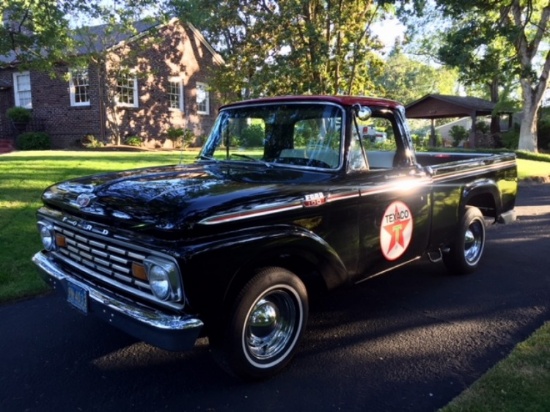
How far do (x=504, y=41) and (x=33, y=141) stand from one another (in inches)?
841

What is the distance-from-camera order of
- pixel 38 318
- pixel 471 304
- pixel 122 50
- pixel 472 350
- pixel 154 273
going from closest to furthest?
pixel 154 273 → pixel 472 350 → pixel 38 318 → pixel 471 304 → pixel 122 50

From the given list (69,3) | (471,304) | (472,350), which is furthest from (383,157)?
(69,3)

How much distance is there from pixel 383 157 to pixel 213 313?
270 centimetres

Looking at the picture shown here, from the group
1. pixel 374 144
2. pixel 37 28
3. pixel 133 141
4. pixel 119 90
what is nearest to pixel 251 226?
pixel 374 144

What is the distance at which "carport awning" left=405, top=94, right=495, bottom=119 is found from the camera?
30.9 m

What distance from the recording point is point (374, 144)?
4.63m

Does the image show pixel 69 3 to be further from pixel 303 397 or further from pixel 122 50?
pixel 303 397

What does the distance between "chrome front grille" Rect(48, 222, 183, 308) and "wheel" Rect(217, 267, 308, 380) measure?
1.39 ft

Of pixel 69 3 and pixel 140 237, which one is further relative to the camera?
pixel 69 3

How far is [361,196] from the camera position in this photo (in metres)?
3.68

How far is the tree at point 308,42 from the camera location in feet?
53.4

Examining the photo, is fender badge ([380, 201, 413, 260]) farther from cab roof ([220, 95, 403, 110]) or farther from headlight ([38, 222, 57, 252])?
headlight ([38, 222, 57, 252])

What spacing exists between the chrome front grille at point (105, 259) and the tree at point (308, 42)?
1390cm

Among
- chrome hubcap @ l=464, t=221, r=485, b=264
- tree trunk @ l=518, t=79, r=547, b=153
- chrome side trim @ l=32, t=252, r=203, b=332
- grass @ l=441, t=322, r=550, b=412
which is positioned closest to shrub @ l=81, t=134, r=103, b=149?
chrome hubcap @ l=464, t=221, r=485, b=264
